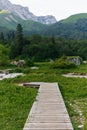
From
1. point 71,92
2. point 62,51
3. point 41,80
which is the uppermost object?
point 71,92

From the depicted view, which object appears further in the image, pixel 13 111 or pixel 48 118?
pixel 13 111

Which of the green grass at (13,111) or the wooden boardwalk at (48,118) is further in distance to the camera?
the green grass at (13,111)

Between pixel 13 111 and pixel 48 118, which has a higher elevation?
pixel 48 118

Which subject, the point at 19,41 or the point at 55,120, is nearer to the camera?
the point at 55,120

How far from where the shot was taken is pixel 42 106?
66.0 ft

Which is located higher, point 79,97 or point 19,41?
point 79,97

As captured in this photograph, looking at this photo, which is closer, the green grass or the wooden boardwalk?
the wooden boardwalk

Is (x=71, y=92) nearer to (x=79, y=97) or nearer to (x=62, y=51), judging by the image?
A: (x=79, y=97)

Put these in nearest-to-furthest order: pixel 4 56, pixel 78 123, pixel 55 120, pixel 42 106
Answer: pixel 55 120 → pixel 78 123 → pixel 42 106 → pixel 4 56

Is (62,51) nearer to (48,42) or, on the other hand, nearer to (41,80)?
(48,42)

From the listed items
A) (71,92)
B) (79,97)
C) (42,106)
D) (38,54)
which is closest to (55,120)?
(42,106)

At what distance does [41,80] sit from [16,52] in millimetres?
83423

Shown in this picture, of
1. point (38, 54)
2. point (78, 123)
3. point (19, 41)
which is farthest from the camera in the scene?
point (19, 41)

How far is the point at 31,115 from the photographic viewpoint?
16.9 metres
